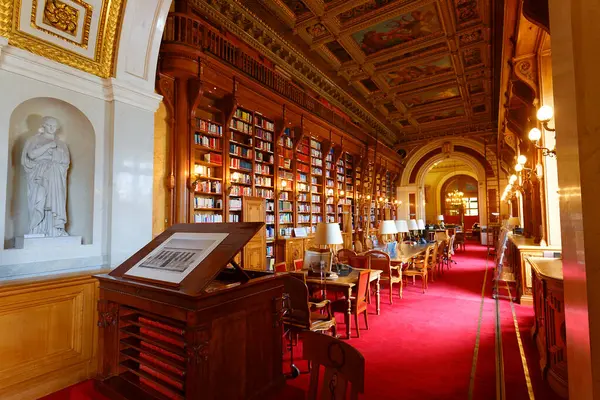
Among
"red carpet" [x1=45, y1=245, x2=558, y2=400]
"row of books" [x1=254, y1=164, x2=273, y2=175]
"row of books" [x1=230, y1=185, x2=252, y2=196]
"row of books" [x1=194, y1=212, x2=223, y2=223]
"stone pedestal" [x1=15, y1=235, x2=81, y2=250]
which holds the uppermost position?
"row of books" [x1=254, y1=164, x2=273, y2=175]

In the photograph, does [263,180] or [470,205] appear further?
[470,205]

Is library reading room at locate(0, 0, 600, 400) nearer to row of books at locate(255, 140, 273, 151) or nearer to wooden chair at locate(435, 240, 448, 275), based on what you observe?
row of books at locate(255, 140, 273, 151)

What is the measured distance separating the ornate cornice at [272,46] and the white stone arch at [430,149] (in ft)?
18.7

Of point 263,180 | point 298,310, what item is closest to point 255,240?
point 263,180

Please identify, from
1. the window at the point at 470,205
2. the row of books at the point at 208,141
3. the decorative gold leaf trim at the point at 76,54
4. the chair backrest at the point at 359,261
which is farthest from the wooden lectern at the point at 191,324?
the window at the point at 470,205

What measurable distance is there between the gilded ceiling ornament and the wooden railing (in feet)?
5.41

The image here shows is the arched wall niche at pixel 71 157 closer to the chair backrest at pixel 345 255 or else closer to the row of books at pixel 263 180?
the row of books at pixel 263 180

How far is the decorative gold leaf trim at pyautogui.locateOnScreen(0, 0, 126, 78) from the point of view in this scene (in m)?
2.89

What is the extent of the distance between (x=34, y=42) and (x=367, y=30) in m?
7.10

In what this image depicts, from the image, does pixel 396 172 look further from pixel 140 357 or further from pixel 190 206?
pixel 140 357

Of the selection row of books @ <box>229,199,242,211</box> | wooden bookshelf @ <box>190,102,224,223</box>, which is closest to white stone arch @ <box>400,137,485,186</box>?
row of books @ <box>229,199,242,211</box>

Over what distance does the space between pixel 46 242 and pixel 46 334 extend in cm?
86

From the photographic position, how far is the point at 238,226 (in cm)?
216

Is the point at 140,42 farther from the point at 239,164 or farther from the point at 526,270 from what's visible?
the point at 526,270
